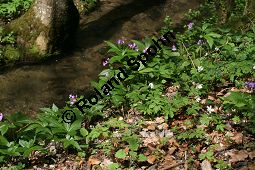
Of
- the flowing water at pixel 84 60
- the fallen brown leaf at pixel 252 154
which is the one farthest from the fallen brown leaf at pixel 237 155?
the flowing water at pixel 84 60

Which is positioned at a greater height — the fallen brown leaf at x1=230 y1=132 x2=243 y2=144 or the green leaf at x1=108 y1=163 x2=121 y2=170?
the fallen brown leaf at x1=230 y1=132 x2=243 y2=144

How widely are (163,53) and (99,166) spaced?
2.69 metres

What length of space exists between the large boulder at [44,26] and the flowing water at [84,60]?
1.47 feet

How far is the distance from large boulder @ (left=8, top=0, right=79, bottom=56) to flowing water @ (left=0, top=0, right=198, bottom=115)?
17.7 inches

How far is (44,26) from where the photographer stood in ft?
30.2

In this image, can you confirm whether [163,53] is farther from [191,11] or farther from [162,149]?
[191,11]

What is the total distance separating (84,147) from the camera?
503 cm

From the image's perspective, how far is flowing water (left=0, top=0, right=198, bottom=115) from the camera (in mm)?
7851

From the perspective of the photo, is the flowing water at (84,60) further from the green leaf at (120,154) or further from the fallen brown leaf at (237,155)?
the fallen brown leaf at (237,155)

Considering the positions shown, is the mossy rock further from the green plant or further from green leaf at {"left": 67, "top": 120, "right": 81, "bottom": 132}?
green leaf at {"left": 67, "top": 120, "right": 81, "bottom": 132}

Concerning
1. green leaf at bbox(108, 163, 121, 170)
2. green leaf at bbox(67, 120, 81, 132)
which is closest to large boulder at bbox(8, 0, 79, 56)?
green leaf at bbox(67, 120, 81, 132)

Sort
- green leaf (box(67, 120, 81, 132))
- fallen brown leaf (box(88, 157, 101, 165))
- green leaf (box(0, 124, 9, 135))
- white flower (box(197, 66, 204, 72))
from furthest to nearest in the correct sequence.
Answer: white flower (box(197, 66, 204, 72)) < green leaf (box(67, 120, 81, 132)) < green leaf (box(0, 124, 9, 135)) < fallen brown leaf (box(88, 157, 101, 165))

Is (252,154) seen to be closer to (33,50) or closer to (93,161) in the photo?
(93,161)

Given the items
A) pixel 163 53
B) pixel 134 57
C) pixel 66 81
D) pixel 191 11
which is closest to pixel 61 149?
pixel 134 57
